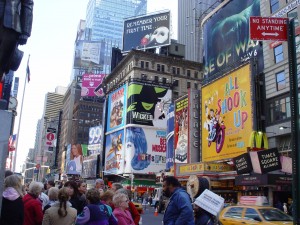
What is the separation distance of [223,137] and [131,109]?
34.1m

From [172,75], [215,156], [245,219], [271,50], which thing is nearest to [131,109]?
[172,75]

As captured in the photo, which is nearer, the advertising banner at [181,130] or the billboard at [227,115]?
the billboard at [227,115]

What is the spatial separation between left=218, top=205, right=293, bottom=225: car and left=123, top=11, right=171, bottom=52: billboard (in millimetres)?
67997

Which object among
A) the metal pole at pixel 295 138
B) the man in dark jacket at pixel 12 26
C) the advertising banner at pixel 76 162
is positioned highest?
the advertising banner at pixel 76 162

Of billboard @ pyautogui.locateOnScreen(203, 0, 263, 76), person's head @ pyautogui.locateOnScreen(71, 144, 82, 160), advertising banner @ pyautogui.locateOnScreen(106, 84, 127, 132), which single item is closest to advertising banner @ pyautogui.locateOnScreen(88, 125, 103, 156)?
advertising banner @ pyautogui.locateOnScreen(106, 84, 127, 132)

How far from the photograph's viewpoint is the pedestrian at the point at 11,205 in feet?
18.7

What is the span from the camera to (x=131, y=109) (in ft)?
230

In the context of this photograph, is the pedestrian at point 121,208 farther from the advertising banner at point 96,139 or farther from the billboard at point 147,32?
the advertising banner at point 96,139

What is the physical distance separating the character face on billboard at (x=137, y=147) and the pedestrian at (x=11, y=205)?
62464 millimetres

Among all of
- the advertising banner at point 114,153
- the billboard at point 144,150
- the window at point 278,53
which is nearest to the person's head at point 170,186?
the window at point 278,53

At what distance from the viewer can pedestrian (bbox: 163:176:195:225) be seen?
5773 millimetres

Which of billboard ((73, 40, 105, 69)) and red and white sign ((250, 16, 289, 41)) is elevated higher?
billboard ((73, 40, 105, 69))

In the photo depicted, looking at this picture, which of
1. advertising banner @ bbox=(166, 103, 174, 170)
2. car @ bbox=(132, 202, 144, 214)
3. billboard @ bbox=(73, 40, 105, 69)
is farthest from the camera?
billboard @ bbox=(73, 40, 105, 69)

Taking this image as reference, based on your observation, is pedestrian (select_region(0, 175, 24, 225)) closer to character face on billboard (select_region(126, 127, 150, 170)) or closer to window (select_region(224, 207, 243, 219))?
window (select_region(224, 207, 243, 219))
